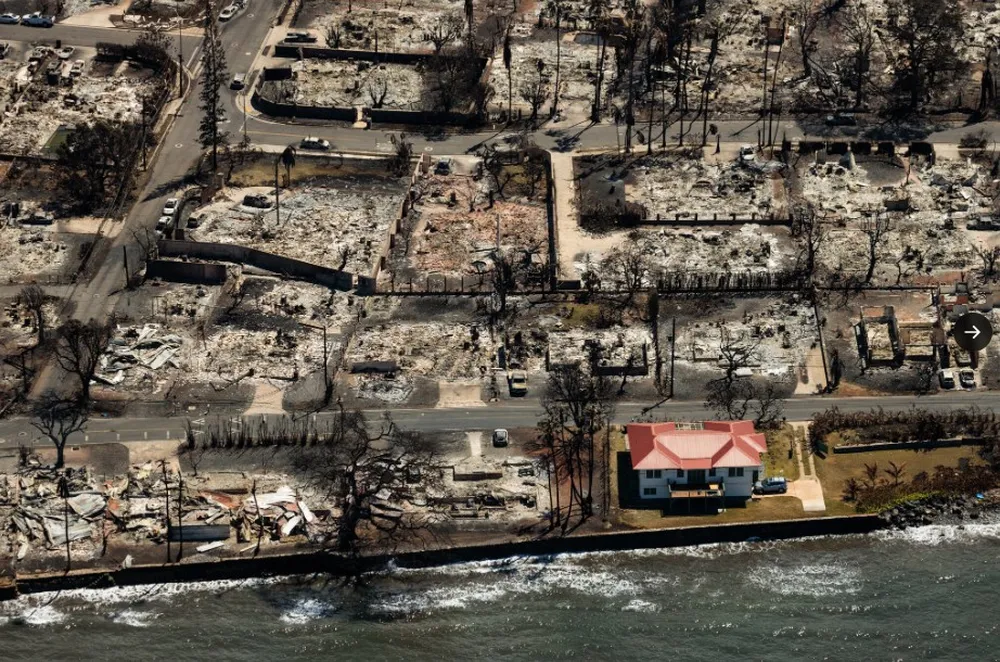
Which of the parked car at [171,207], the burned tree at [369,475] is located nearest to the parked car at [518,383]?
the burned tree at [369,475]

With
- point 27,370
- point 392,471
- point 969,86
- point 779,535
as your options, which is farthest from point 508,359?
point 969,86

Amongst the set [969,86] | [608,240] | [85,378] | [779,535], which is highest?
[969,86]

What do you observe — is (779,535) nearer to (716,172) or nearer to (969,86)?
(716,172)

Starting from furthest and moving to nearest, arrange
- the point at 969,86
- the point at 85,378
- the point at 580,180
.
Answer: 1. the point at 969,86
2. the point at 580,180
3. the point at 85,378

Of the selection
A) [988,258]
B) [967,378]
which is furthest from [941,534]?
[988,258]

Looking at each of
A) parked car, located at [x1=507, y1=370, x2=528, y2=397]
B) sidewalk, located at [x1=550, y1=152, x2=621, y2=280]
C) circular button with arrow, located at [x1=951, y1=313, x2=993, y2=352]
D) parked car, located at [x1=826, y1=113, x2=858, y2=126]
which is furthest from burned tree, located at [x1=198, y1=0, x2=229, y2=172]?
circular button with arrow, located at [x1=951, y1=313, x2=993, y2=352]

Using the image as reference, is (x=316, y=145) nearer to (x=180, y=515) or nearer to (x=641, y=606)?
(x=180, y=515)

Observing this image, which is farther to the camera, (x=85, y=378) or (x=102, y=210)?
(x=102, y=210)

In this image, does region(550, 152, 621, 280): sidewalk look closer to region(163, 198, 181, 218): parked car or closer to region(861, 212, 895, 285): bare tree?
region(861, 212, 895, 285): bare tree

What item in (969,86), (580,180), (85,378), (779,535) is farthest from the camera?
(969,86)
